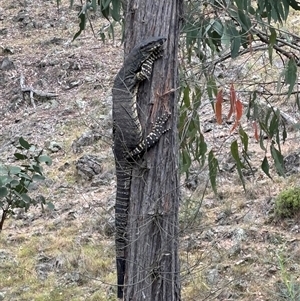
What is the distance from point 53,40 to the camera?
1192cm

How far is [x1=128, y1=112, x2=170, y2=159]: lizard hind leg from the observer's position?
2938 millimetres

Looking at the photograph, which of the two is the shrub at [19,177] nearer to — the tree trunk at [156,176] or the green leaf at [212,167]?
the tree trunk at [156,176]

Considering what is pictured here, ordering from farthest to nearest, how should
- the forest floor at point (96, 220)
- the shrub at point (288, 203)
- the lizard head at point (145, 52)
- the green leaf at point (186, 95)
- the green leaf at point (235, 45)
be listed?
the shrub at point (288, 203) → the forest floor at point (96, 220) → the green leaf at point (186, 95) → the green leaf at point (235, 45) → the lizard head at point (145, 52)

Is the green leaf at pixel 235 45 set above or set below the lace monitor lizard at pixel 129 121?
above

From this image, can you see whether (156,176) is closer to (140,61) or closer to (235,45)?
(140,61)

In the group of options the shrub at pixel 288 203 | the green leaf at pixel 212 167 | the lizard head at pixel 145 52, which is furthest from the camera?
the shrub at pixel 288 203

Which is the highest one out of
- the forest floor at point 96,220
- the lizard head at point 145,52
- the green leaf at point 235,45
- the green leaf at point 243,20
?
the green leaf at point 243,20

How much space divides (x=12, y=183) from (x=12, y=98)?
733 cm

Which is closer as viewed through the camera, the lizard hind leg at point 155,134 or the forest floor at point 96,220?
the lizard hind leg at point 155,134

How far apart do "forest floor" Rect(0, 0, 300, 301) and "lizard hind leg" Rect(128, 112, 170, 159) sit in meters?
0.30

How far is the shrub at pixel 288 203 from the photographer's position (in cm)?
582

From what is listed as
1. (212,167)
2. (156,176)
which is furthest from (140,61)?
(212,167)

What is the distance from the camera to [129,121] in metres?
2.98

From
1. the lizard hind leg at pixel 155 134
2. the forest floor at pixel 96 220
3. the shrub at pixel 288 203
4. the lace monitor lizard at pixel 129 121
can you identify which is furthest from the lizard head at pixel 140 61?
the shrub at pixel 288 203
